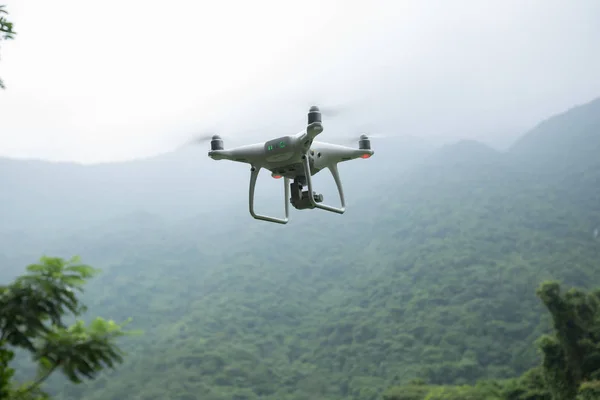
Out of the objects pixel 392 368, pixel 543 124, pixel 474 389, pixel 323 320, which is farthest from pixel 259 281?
pixel 543 124

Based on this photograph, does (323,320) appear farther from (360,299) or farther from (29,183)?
(29,183)

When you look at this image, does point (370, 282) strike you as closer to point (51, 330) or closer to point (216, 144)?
point (216, 144)

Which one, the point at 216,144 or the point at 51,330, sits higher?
the point at 216,144

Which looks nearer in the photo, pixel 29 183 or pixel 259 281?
pixel 259 281

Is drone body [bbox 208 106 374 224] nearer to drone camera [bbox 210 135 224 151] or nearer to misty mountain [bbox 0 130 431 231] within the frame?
drone camera [bbox 210 135 224 151]

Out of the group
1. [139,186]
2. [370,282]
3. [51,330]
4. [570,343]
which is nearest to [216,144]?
[51,330]

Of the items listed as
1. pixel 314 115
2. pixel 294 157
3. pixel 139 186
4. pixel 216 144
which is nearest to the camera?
pixel 314 115

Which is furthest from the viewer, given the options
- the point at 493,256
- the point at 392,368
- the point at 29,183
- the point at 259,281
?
the point at 29,183
